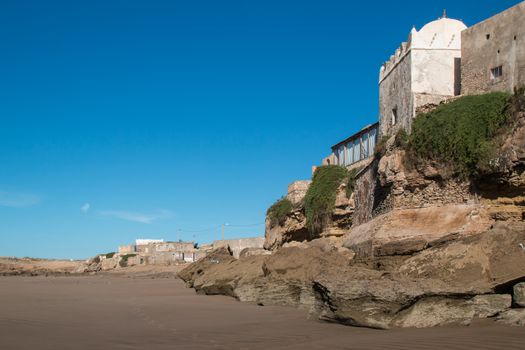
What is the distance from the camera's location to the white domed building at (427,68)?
78.8ft

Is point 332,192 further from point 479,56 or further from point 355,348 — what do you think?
point 355,348

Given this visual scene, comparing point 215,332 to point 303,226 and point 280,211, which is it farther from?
point 280,211

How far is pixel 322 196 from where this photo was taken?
27.9 metres

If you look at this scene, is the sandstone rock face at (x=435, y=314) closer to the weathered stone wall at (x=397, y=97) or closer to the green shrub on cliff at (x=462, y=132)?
the green shrub on cliff at (x=462, y=132)

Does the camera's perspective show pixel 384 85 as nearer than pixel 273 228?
Yes

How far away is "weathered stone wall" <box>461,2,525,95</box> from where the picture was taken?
20469 mm

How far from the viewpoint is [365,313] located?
29.2 ft

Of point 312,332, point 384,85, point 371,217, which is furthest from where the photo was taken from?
point 384,85

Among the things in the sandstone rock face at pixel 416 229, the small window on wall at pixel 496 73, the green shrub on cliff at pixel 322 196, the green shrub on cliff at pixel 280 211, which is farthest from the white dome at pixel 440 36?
the green shrub on cliff at pixel 280 211

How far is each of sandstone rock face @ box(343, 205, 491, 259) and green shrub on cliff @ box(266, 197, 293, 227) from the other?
13.6 metres

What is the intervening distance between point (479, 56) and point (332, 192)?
29.9 feet

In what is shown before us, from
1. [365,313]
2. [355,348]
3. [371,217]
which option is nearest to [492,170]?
[371,217]

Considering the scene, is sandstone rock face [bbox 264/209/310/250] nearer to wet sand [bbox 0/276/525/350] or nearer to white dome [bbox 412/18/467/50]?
white dome [bbox 412/18/467/50]

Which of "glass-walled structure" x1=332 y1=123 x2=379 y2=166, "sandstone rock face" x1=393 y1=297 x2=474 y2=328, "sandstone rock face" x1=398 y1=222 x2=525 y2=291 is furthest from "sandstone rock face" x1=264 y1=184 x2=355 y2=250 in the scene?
"sandstone rock face" x1=393 y1=297 x2=474 y2=328
